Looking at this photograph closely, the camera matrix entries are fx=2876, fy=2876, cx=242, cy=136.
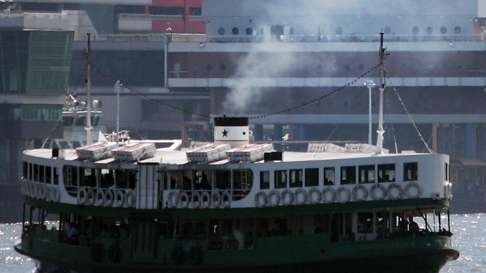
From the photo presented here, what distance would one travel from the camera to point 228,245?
90.8 meters

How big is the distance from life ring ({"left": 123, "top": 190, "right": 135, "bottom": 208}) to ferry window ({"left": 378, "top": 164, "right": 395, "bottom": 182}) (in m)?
7.84

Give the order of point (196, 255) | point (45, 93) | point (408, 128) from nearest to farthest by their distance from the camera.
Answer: point (196, 255)
point (45, 93)
point (408, 128)

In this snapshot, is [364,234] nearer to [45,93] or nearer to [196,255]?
[196,255]

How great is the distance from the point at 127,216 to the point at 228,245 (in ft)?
Answer: 11.0

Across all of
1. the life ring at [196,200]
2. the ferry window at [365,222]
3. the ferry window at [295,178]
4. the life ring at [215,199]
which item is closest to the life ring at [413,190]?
the ferry window at [365,222]

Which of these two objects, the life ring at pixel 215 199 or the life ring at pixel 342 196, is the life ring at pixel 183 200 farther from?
the life ring at pixel 342 196

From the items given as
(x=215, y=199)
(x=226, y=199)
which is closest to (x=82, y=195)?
(x=215, y=199)

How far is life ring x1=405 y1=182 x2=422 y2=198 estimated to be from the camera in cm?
9138

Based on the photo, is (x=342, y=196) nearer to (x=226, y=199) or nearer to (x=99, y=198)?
(x=226, y=199)

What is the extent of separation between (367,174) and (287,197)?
2721 millimetres

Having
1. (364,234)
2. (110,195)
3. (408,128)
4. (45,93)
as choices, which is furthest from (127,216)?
(408,128)

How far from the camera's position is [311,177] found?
90938mm

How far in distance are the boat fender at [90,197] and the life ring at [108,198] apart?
570mm

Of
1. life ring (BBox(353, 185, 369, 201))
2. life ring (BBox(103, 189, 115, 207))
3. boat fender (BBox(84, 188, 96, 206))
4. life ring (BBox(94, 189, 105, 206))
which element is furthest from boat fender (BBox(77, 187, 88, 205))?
life ring (BBox(353, 185, 369, 201))
